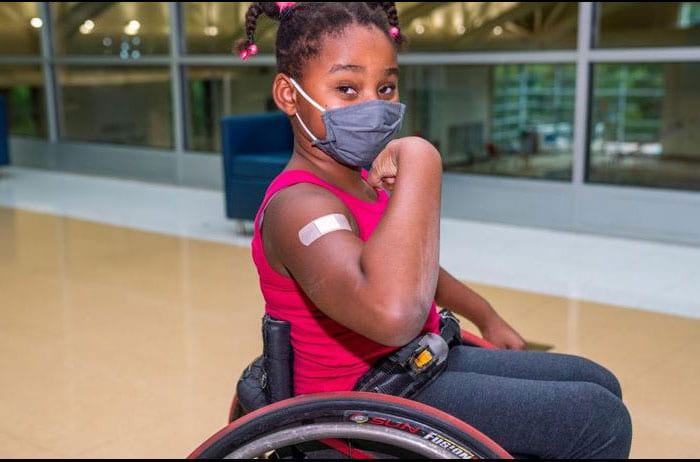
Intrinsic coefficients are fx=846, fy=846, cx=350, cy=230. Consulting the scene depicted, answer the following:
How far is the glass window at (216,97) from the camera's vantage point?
261 inches

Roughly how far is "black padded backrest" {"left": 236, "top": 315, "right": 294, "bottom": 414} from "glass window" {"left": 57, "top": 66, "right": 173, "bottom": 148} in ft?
19.9

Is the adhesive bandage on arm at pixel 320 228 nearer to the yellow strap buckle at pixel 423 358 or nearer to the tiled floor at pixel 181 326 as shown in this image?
the yellow strap buckle at pixel 423 358

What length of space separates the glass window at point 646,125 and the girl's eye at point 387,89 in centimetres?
387

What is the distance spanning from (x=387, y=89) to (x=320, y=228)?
0.96 feet

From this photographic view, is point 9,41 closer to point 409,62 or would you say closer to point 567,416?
point 409,62

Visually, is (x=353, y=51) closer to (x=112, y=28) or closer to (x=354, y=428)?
(x=354, y=428)

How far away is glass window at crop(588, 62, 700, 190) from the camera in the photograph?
4801 mm

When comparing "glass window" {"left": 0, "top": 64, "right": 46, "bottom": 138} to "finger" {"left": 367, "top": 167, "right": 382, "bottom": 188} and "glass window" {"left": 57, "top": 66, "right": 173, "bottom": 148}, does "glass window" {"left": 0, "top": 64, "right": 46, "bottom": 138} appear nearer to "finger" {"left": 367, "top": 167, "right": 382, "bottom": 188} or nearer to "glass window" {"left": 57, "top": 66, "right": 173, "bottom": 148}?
"glass window" {"left": 57, "top": 66, "right": 173, "bottom": 148}

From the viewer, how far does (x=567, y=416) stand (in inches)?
50.5

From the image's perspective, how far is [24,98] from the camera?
330 inches

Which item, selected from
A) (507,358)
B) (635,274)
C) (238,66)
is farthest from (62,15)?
(507,358)

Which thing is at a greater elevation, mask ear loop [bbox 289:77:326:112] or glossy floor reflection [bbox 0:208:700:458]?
mask ear loop [bbox 289:77:326:112]

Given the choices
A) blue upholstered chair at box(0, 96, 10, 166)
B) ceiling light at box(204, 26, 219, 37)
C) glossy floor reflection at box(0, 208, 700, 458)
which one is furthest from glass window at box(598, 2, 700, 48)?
blue upholstered chair at box(0, 96, 10, 166)

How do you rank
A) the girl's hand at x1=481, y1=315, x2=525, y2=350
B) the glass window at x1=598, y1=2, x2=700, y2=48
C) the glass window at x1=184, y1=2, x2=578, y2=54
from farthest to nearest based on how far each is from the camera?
the glass window at x1=184, y1=2, x2=578, y2=54 < the glass window at x1=598, y1=2, x2=700, y2=48 < the girl's hand at x1=481, y1=315, x2=525, y2=350
